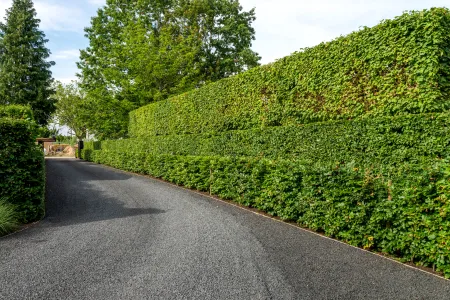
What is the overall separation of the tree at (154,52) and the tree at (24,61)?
6481 mm

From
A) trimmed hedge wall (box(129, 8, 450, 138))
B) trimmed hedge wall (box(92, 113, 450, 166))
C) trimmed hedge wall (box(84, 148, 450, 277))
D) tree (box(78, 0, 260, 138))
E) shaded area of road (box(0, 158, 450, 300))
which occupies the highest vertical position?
tree (box(78, 0, 260, 138))

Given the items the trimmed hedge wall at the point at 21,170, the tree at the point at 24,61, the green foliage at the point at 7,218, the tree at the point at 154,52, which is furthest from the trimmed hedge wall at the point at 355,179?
the tree at the point at 24,61

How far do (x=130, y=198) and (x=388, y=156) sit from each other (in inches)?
303

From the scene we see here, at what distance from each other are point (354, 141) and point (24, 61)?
34584 millimetres

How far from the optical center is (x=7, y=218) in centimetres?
669

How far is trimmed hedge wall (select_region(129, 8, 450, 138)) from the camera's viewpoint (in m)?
7.00

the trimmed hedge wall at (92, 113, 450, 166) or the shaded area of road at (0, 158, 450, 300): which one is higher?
the trimmed hedge wall at (92, 113, 450, 166)

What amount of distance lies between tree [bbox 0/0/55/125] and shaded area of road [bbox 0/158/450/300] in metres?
28.8

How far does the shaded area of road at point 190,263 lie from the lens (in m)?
3.96

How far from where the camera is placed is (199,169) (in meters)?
11.5

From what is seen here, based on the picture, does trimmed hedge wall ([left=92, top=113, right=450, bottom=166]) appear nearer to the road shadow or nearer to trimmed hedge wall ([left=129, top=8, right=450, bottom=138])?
trimmed hedge wall ([left=129, top=8, right=450, bottom=138])

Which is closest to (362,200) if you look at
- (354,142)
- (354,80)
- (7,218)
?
(354,142)

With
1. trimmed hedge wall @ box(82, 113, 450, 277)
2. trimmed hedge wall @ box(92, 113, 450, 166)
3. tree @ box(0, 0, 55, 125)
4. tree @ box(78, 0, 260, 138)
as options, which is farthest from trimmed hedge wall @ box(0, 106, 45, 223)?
tree @ box(0, 0, 55, 125)

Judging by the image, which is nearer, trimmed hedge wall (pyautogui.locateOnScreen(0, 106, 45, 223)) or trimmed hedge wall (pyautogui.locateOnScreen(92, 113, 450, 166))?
Answer: trimmed hedge wall (pyautogui.locateOnScreen(92, 113, 450, 166))
